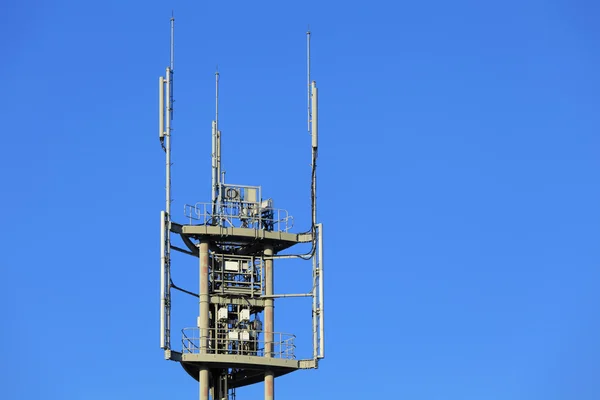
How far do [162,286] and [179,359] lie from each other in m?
5.14

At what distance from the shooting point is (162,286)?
199000 millimetres

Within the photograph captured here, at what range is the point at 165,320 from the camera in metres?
198

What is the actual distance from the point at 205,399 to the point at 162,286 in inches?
330

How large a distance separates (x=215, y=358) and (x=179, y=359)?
2681mm

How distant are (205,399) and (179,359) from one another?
3.50 m

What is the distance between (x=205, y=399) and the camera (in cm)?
19975

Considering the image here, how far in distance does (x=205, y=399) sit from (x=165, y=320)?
649 cm

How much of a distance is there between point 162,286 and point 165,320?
2.67 meters

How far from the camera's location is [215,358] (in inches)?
7864

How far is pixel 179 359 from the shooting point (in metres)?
199
